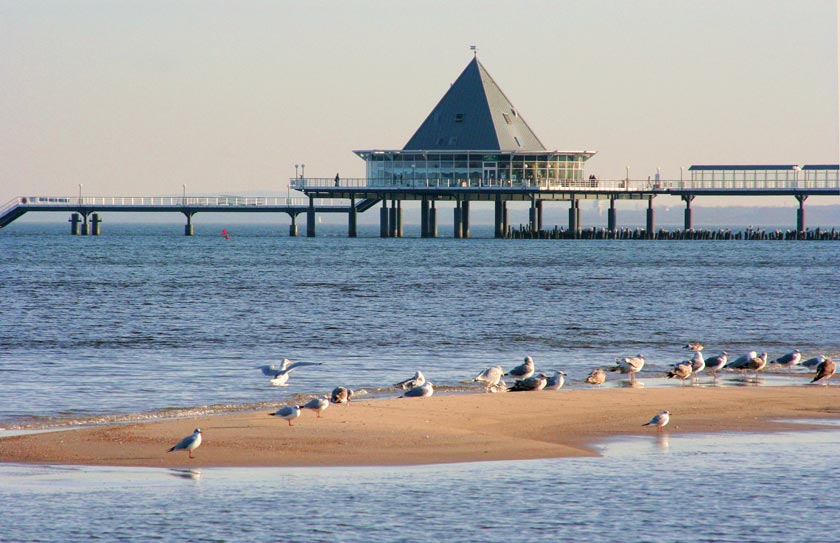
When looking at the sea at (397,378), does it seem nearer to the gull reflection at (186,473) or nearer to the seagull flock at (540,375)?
the gull reflection at (186,473)

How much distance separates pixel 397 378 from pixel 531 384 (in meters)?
4.55

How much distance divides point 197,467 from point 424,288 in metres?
48.6

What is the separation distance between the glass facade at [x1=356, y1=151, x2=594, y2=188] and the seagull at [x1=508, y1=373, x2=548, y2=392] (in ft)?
347

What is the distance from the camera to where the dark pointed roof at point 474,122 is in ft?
440

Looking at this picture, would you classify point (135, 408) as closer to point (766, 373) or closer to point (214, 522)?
point (214, 522)

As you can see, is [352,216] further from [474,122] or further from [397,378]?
[397,378]

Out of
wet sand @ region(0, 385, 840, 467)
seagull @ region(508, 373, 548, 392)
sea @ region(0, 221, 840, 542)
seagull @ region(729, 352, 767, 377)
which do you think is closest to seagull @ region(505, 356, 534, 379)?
sea @ region(0, 221, 840, 542)

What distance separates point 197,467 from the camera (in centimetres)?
1705

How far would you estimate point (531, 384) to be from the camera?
25.2 metres

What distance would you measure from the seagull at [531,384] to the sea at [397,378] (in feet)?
4.14

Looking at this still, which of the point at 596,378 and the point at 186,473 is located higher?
the point at 596,378

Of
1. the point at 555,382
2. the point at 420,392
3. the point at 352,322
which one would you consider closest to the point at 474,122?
the point at 352,322

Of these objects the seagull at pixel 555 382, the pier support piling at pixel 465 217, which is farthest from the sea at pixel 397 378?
the pier support piling at pixel 465 217

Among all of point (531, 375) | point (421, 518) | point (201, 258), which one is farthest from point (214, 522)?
point (201, 258)
